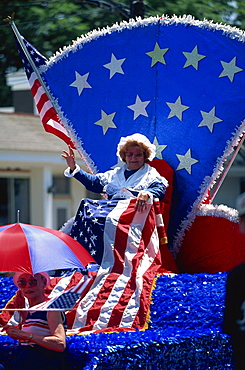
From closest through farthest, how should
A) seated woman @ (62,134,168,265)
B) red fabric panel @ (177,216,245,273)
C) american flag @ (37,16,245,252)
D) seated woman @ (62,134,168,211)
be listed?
1. seated woman @ (62,134,168,265)
2. seated woman @ (62,134,168,211)
3. red fabric panel @ (177,216,245,273)
4. american flag @ (37,16,245,252)

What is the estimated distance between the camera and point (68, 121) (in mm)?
7590

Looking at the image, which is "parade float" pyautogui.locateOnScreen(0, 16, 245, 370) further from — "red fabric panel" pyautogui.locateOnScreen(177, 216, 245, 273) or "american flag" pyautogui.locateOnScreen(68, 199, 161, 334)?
"american flag" pyautogui.locateOnScreen(68, 199, 161, 334)

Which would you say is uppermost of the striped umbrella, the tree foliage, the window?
the tree foliage

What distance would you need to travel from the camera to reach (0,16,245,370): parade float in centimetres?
687

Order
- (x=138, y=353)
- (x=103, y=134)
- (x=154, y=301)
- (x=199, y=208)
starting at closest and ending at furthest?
(x=138, y=353) → (x=154, y=301) → (x=199, y=208) → (x=103, y=134)

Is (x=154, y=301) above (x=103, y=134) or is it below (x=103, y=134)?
below

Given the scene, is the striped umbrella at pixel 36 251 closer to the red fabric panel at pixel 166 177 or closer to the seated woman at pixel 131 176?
the seated woman at pixel 131 176

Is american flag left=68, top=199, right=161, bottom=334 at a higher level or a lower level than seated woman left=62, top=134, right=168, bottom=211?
lower

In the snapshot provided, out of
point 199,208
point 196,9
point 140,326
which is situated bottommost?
point 140,326

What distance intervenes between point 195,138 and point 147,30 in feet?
3.77

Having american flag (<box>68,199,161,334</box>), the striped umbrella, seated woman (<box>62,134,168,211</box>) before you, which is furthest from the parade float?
the striped umbrella

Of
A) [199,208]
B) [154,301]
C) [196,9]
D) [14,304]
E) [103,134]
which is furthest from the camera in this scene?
[196,9]

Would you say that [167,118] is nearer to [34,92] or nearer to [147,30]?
[147,30]

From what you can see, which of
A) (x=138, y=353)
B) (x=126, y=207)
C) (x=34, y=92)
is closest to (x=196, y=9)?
(x=34, y=92)
